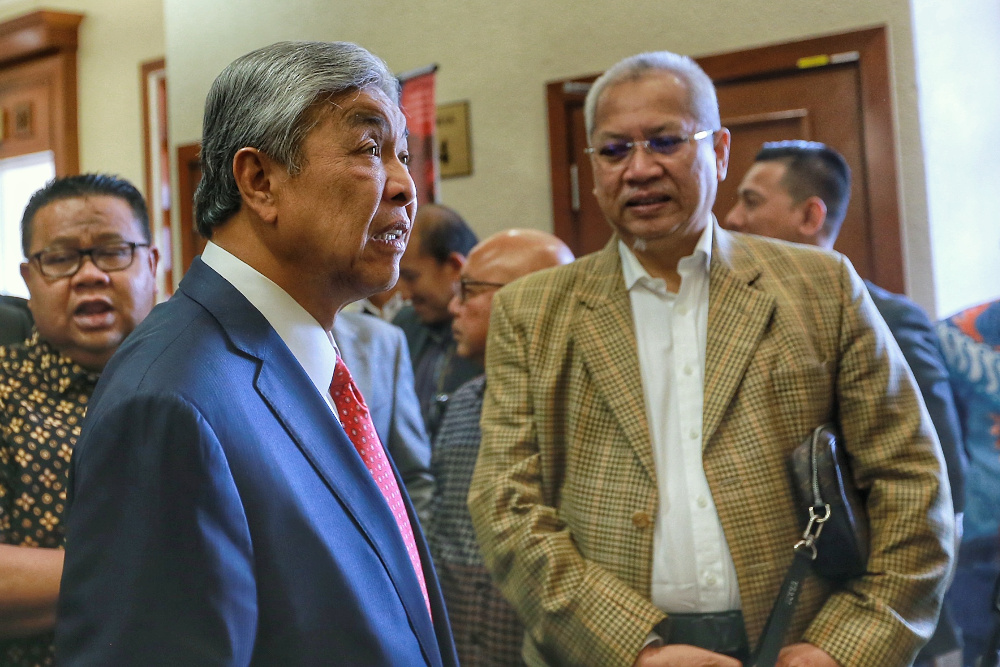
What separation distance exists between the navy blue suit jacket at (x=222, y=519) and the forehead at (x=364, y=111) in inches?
8.3

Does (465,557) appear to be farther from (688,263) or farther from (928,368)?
(928,368)

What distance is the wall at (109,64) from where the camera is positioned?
8.23 feet

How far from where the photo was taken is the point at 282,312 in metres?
0.93

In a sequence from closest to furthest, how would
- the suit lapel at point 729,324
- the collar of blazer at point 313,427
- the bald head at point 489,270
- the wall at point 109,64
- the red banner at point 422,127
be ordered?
the collar of blazer at point 313,427
the suit lapel at point 729,324
the bald head at point 489,270
the red banner at point 422,127
the wall at point 109,64

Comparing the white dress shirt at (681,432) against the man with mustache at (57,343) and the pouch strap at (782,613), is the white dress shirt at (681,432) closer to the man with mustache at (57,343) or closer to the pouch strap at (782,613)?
the pouch strap at (782,613)

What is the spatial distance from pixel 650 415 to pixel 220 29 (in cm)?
164

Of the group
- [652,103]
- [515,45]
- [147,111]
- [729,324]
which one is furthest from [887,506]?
[147,111]

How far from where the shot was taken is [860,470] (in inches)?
55.3

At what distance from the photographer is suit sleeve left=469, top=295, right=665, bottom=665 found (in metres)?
1.32

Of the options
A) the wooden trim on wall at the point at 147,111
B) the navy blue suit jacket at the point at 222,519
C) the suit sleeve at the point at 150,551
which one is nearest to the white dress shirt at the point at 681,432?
the navy blue suit jacket at the point at 222,519

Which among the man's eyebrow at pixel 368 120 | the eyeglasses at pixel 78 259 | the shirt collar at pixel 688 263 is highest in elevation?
the man's eyebrow at pixel 368 120

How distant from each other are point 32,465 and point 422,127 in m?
1.44

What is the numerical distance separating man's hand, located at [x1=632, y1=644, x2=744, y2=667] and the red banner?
142cm

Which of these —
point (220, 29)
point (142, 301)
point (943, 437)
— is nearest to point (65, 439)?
point (142, 301)
